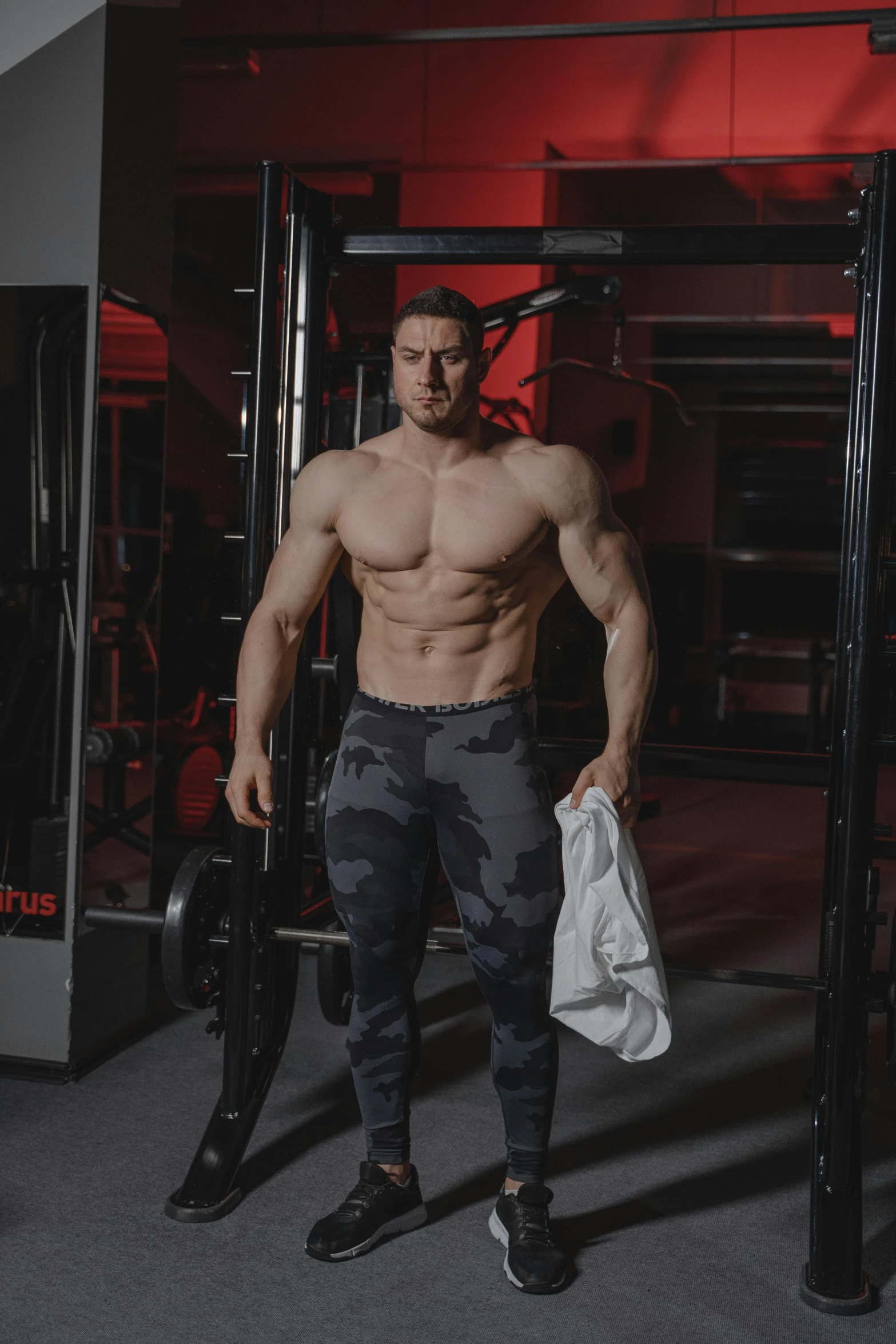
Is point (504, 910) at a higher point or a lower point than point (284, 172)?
lower

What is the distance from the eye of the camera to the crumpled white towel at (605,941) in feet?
6.23

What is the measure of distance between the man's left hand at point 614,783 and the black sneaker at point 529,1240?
27.6 inches

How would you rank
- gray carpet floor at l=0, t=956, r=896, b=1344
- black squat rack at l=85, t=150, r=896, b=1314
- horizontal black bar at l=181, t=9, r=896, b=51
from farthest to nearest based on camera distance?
horizontal black bar at l=181, t=9, r=896, b=51, black squat rack at l=85, t=150, r=896, b=1314, gray carpet floor at l=0, t=956, r=896, b=1344

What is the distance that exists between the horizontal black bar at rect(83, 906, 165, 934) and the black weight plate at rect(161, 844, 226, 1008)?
0.10 metres

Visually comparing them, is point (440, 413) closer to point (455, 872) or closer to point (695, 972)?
point (455, 872)

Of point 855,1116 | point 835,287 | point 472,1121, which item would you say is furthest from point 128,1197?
point 835,287

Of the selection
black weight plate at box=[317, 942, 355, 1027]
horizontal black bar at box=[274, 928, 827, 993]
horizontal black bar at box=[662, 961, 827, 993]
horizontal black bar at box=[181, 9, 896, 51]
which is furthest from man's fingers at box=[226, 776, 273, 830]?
horizontal black bar at box=[181, 9, 896, 51]

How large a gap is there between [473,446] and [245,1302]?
1.47 meters

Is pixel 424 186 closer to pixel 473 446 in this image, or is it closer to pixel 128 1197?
pixel 473 446

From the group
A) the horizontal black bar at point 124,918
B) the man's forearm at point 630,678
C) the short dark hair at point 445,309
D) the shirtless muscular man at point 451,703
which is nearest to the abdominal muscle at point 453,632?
the shirtless muscular man at point 451,703

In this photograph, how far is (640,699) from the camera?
2020 mm

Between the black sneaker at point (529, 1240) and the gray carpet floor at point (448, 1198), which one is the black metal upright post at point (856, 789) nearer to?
the gray carpet floor at point (448, 1198)

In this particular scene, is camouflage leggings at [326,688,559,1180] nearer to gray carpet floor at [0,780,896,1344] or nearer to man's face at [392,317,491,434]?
gray carpet floor at [0,780,896,1344]

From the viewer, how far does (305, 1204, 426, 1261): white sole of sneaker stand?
2.04 m
